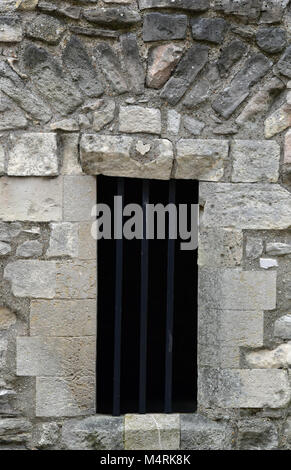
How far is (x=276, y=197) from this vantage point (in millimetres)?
3365

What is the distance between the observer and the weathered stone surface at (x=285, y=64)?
3293mm

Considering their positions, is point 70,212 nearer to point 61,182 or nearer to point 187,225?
point 61,182

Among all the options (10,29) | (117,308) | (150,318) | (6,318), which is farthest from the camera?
(150,318)

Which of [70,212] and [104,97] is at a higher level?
[104,97]

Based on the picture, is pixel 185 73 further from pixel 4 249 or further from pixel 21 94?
pixel 4 249

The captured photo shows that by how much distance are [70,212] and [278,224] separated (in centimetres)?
124

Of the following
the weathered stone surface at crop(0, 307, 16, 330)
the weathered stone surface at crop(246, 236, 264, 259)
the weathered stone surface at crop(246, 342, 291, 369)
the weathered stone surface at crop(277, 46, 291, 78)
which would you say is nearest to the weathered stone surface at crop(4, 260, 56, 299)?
→ the weathered stone surface at crop(0, 307, 16, 330)

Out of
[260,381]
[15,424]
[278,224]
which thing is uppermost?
[278,224]

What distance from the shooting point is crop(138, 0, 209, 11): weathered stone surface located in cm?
321

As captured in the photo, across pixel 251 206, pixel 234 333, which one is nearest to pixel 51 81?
pixel 251 206

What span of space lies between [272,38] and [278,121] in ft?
1.58

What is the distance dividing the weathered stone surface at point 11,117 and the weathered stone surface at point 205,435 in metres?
2.05

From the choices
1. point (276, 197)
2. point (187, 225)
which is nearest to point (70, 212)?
point (187, 225)

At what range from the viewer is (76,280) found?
10.9 ft
